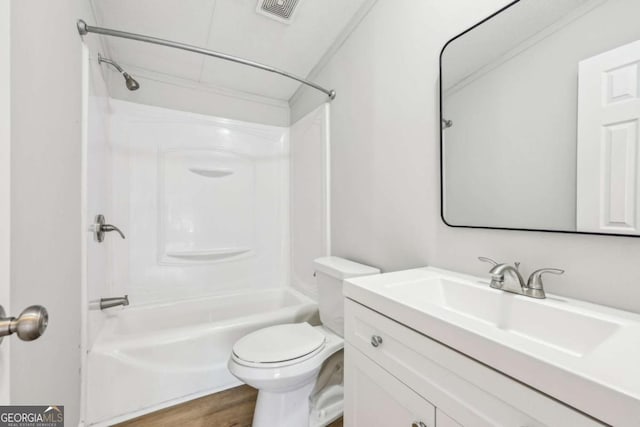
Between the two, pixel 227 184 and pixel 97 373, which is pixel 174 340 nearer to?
pixel 97 373

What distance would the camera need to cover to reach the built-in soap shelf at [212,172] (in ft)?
7.22

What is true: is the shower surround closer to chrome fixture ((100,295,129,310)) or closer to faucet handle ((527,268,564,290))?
chrome fixture ((100,295,129,310))

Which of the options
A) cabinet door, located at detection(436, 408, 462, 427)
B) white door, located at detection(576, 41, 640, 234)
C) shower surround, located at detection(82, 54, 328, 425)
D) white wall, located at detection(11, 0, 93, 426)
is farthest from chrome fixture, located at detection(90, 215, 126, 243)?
white door, located at detection(576, 41, 640, 234)

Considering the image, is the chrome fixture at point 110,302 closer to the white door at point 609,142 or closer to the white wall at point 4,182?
the white wall at point 4,182

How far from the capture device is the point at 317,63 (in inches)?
78.6

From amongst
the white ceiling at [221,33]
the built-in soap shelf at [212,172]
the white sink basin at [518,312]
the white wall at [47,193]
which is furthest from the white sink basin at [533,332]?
the built-in soap shelf at [212,172]

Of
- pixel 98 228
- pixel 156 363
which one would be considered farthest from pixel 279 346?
pixel 98 228

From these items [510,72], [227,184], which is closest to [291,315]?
[227,184]

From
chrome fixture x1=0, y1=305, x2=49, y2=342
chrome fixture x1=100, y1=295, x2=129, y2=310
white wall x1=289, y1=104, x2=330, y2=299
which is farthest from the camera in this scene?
white wall x1=289, y1=104, x2=330, y2=299

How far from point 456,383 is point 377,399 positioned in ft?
1.07

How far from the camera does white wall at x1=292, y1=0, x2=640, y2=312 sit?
0.73 meters

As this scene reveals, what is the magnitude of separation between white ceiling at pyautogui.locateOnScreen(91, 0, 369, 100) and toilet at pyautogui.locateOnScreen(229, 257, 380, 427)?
4.93 feet

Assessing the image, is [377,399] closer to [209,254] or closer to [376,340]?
[376,340]

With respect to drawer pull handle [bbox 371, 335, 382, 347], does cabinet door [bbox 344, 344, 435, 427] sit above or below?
below
